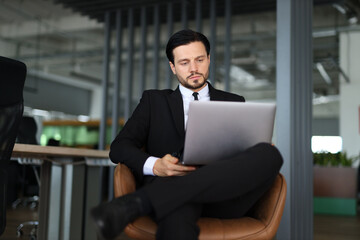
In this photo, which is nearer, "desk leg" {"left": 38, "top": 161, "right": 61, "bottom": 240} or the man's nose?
the man's nose

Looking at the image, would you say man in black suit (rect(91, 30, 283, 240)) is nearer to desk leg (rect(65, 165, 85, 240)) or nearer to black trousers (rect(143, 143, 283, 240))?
black trousers (rect(143, 143, 283, 240))

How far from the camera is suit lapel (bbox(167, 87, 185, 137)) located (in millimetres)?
2018

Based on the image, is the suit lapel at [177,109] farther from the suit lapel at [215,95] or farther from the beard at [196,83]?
the suit lapel at [215,95]

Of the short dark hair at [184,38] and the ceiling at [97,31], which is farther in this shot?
the ceiling at [97,31]

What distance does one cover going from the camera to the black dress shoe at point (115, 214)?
51.1 inches

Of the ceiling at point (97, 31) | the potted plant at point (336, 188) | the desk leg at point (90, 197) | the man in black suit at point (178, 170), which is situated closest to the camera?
the man in black suit at point (178, 170)

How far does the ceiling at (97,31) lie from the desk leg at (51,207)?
3.30m

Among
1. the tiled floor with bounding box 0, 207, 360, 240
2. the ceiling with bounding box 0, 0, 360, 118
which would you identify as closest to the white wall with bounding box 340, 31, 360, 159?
the ceiling with bounding box 0, 0, 360, 118

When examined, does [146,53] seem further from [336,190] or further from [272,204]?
[272,204]

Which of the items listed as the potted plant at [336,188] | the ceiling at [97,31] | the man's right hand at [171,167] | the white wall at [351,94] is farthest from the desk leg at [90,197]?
the white wall at [351,94]

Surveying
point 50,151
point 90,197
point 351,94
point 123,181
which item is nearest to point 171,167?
point 123,181

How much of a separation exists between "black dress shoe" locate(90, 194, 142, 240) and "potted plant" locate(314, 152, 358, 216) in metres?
5.42

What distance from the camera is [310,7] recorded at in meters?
3.03

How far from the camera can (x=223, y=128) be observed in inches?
63.9
